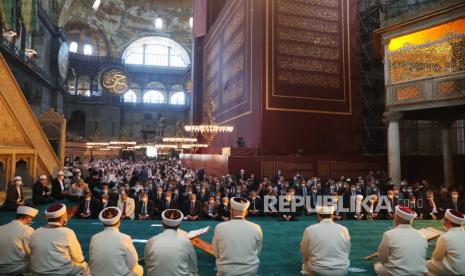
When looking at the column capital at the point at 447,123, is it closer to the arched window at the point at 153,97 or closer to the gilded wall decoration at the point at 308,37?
the gilded wall decoration at the point at 308,37

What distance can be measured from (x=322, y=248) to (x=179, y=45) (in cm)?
3771

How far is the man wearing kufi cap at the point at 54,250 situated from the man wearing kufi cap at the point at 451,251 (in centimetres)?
338

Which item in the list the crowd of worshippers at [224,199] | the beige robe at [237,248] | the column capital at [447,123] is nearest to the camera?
the beige robe at [237,248]

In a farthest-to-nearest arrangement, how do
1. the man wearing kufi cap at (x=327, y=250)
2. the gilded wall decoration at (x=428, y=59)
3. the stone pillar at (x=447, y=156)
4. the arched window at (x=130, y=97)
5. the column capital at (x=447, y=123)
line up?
the arched window at (x=130, y=97) → the column capital at (x=447, y=123) → the stone pillar at (x=447, y=156) → the gilded wall decoration at (x=428, y=59) → the man wearing kufi cap at (x=327, y=250)

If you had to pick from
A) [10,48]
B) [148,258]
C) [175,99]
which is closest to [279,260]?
[148,258]

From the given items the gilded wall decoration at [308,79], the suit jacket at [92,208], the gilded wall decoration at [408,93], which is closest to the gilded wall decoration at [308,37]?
the gilded wall decoration at [308,79]

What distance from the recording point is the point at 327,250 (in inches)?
131

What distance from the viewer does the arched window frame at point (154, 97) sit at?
37281 mm

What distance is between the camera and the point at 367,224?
24.4ft

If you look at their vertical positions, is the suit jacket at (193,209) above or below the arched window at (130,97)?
below

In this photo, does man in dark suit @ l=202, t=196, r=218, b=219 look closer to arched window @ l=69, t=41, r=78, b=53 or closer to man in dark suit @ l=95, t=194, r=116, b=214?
man in dark suit @ l=95, t=194, r=116, b=214

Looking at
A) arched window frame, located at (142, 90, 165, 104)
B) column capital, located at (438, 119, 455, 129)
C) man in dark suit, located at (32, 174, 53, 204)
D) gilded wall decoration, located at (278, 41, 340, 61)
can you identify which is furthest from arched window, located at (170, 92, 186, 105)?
column capital, located at (438, 119, 455, 129)

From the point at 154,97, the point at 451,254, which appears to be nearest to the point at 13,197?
the point at 451,254

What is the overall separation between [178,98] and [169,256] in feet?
119
